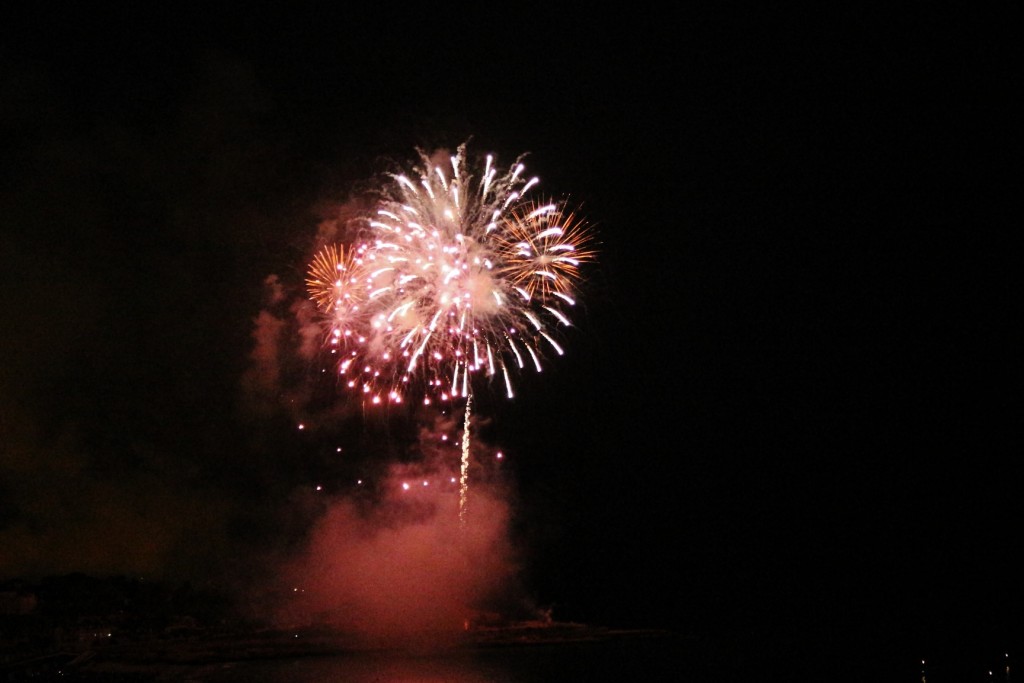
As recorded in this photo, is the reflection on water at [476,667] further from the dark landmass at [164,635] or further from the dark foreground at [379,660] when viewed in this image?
the dark landmass at [164,635]

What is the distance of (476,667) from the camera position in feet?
74.9

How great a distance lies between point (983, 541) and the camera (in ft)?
136

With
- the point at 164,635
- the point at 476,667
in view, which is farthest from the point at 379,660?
the point at 164,635

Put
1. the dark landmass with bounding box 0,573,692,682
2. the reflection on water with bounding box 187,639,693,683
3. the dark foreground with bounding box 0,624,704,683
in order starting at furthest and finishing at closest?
the dark landmass with bounding box 0,573,692,682
the reflection on water with bounding box 187,639,693,683
the dark foreground with bounding box 0,624,704,683

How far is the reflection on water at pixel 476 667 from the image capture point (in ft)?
69.1

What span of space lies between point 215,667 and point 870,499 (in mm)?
34441

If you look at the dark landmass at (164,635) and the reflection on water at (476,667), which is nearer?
the reflection on water at (476,667)

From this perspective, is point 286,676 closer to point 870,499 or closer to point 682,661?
point 682,661

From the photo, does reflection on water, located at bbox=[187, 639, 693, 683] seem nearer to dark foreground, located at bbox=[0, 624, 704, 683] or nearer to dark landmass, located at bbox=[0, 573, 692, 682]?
dark foreground, located at bbox=[0, 624, 704, 683]

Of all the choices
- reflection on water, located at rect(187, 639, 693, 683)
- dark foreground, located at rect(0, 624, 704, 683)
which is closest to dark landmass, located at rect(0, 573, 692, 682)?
dark foreground, located at rect(0, 624, 704, 683)

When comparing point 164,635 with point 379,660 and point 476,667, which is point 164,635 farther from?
point 476,667

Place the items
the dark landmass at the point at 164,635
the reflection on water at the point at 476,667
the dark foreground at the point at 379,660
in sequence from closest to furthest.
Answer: the dark foreground at the point at 379,660, the reflection on water at the point at 476,667, the dark landmass at the point at 164,635

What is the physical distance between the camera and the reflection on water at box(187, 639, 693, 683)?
69.1 ft

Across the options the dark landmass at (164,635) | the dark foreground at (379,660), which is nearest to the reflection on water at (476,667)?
the dark foreground at (379,660)
